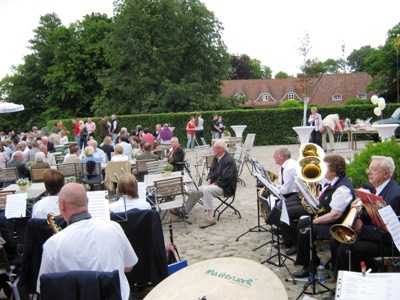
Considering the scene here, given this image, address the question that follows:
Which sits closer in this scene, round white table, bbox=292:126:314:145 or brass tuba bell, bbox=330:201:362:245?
brass tuba bell, bbox=330:201:362:245

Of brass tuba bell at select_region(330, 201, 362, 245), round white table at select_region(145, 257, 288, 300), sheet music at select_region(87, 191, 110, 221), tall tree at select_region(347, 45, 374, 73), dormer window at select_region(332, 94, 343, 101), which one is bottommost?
brass tuba bell at select_region(330, 201, 362, 245)

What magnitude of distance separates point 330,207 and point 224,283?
3.13 meters

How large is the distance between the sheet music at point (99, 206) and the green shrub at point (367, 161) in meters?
A: 4.29

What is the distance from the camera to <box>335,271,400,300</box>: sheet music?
116 inches

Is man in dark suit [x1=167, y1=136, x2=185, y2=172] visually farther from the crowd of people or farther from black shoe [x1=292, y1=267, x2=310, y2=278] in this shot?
black shoe [x1=292, y1=267, x2=310, y2=278]

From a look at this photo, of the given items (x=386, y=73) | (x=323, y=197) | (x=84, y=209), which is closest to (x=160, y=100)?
(x=386, y=73)

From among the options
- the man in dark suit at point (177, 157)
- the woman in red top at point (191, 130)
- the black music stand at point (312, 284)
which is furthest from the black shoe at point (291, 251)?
the woman in red top at point (191, 130)

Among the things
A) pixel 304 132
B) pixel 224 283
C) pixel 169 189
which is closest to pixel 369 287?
pixel 224 283

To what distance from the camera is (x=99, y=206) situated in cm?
490

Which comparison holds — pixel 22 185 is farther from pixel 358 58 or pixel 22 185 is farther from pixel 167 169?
pixel 358 58

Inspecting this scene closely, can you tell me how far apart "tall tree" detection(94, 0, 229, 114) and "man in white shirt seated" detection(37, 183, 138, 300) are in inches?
1129

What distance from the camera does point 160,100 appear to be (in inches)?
1249

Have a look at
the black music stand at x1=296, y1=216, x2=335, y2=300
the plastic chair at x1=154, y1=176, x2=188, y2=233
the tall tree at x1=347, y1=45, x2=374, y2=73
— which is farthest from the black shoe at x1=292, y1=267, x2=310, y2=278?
the tall tree at x1=347, y1=45, x2=374, y2=73

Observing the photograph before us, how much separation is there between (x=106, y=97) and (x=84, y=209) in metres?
33.8
